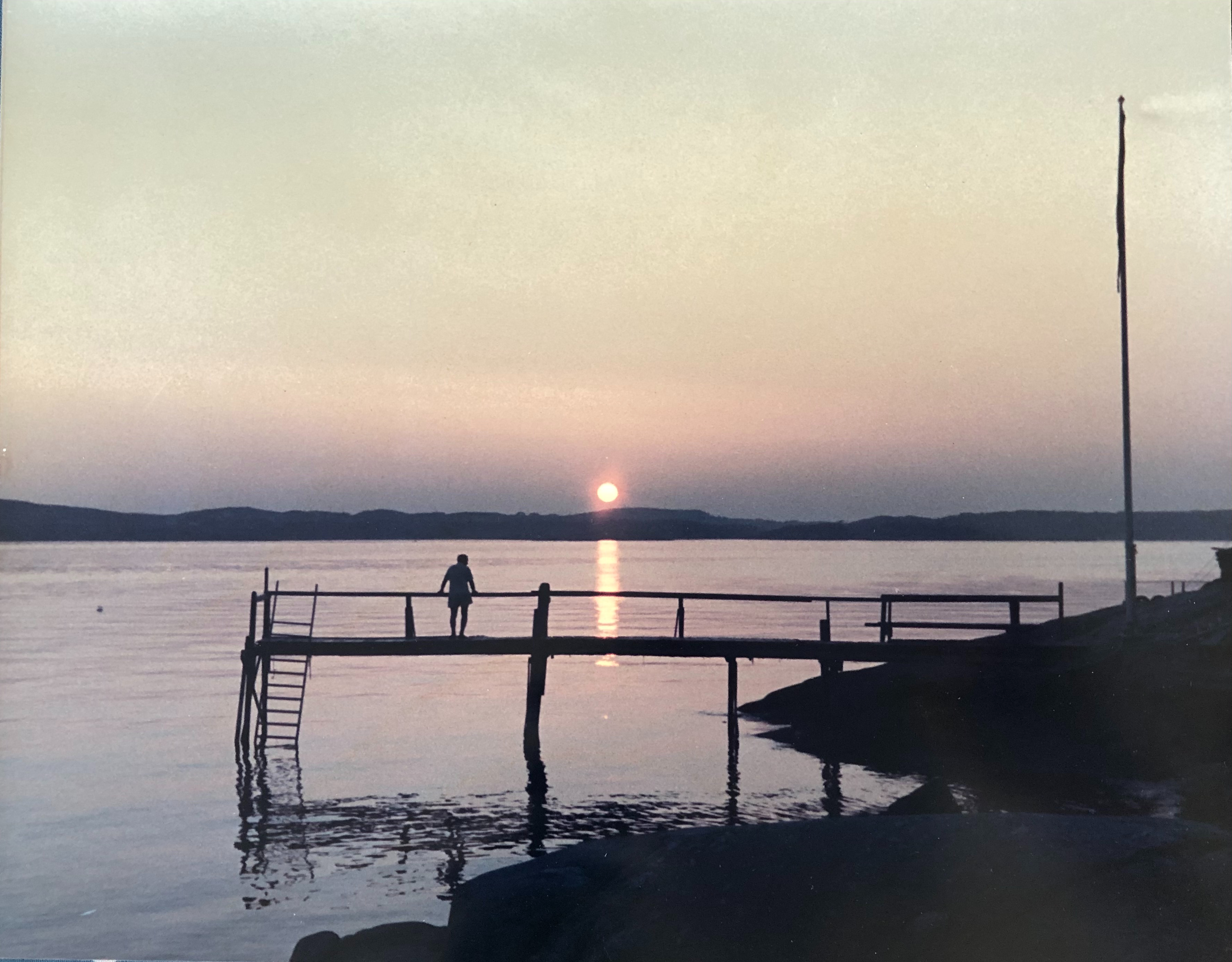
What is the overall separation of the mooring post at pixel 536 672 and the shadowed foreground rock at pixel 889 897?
45.6 ft

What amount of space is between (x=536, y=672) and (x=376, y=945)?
A: 633 inches

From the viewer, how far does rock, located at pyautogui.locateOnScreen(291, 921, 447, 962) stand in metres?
Answer: 12.9

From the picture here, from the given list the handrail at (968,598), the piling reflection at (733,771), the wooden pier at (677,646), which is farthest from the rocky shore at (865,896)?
the piling reflection at (733,771)

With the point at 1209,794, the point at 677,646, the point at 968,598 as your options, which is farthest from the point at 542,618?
the point at 1209,794

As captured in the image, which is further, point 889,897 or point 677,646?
point 677,646

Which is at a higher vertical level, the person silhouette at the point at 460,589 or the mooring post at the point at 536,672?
the person silhouette at the point at 460,589

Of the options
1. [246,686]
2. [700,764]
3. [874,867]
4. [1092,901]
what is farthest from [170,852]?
[1092,901]

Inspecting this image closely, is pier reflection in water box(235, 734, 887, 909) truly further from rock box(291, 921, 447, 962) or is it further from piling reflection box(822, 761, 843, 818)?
rock box(291, 921, 447, 962)

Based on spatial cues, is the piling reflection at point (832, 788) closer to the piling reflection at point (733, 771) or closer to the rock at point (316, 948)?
the piling reflection at point (733, 771)

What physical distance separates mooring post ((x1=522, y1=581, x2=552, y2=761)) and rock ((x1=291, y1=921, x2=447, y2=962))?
38.3 feet

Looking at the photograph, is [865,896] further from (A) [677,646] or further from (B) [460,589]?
(B) [460,589]

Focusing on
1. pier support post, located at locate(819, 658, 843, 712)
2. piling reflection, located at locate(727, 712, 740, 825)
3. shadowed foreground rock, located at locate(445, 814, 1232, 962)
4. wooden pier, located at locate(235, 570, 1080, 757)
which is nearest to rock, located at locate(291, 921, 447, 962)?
shadowed foreground rock, located at locate(445, 814, 1232, 962)

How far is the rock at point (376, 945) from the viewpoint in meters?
12.9

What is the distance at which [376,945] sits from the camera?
13.4 metres
